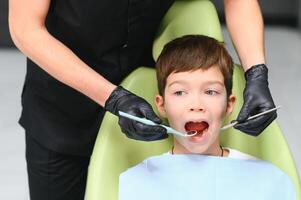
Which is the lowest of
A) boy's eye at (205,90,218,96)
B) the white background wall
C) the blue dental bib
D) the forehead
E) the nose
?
the white background wall

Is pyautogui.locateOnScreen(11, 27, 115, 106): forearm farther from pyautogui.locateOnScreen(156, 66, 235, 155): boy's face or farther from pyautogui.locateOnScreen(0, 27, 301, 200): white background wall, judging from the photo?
pyautogui.locateOnScreen(0, 27, 301, 200): white background wall

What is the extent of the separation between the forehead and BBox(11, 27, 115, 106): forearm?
154 mm

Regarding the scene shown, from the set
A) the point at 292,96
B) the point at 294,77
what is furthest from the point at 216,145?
the point at 294,77

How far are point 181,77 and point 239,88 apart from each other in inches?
8.6

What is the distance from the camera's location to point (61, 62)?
112 cm

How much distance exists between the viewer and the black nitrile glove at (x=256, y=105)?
1.14 meters

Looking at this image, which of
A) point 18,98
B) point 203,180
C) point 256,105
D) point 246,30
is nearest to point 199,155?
point 203,180

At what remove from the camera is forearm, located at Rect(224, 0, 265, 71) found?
1.30m

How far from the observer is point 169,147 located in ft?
4.39

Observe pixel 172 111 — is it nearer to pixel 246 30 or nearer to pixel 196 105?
pixel 196 105

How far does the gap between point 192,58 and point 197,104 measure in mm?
124

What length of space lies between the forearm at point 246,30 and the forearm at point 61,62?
0.37 meters

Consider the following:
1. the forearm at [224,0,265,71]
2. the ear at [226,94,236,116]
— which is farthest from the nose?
the forearm at [224,0,265,71]

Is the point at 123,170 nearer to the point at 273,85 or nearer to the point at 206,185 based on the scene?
the point at 206,185
